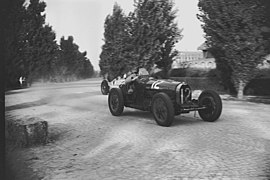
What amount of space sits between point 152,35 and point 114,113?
16.2 feet

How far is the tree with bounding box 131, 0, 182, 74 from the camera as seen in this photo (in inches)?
402

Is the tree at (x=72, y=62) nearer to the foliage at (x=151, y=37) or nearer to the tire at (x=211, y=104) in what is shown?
the tire at (x=211, y=104)

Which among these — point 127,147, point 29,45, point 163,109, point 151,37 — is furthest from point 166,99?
point 151,37

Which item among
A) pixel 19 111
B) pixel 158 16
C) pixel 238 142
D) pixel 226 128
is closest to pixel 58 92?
pixel 19 111

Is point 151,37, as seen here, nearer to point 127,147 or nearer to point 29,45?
point 127,147

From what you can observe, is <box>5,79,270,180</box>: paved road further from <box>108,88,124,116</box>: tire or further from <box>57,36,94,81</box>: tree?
<box>108,88,124,116</box>: tire

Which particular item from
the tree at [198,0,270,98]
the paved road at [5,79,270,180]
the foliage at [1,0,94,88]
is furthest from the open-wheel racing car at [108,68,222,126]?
the foliage at [1,0,94,88]

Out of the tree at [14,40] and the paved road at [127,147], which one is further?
the paved road at [127,147]

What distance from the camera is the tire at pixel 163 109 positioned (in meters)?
5.39

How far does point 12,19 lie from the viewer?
6.31 feet

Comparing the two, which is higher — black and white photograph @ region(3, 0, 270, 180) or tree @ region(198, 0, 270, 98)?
tree @ region(198, 0, 270, 98)

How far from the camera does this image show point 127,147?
3.94 meters

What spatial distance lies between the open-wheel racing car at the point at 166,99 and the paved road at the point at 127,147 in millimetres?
334

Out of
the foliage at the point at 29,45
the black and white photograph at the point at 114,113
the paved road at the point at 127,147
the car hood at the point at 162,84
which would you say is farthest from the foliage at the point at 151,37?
the foliage at the point at 29,45
